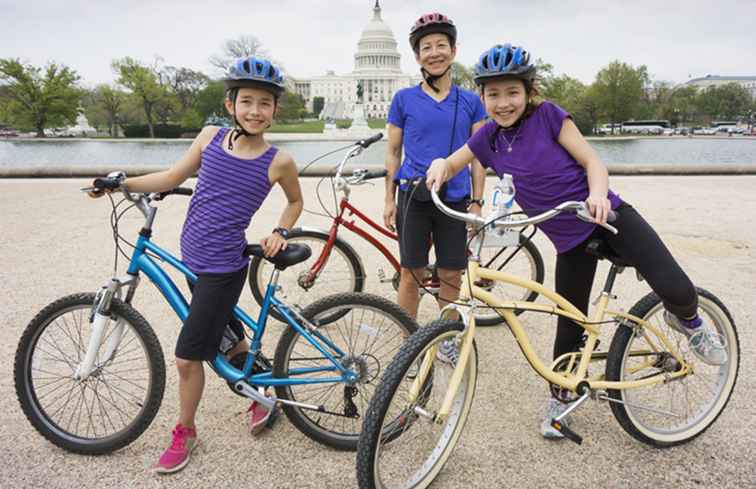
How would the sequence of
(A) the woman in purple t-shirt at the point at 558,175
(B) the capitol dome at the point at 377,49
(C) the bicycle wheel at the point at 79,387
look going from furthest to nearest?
(B) the capitol dome at the point at 377,49, (C) the bicycle wheel at the point at 79,387, (A) the woman in purple t-shirt at the point at 558,175

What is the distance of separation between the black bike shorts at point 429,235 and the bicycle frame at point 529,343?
0.99 meters

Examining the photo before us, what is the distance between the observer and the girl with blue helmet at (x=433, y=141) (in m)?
3.10

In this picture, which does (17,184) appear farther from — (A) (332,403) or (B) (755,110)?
(B) (755,110)

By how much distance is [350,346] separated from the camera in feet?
8.83

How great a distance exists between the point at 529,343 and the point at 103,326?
2014 mm

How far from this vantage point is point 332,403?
115 inches

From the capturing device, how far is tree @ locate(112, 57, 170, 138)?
55.2m

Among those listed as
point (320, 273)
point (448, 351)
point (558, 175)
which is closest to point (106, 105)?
point (320, 273)

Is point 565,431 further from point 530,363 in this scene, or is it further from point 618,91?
point 618,91

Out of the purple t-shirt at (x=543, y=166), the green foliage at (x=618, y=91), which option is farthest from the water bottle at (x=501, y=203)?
the green foliage at (x=618, y=91)

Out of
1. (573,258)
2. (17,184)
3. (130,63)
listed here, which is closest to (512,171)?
(573,258)

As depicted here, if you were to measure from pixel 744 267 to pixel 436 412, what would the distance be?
5.21 metres

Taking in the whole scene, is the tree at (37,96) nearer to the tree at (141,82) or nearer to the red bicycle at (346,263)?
the tree at (141,82)

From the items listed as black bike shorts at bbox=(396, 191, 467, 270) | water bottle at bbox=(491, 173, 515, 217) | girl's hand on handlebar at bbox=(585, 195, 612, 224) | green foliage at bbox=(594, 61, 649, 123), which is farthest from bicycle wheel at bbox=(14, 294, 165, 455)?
green foliage at bbox=(594, 61, 649, 123)
